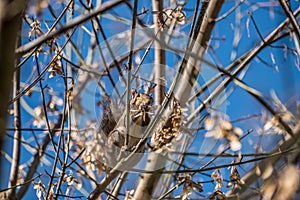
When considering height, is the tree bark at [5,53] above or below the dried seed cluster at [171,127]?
below

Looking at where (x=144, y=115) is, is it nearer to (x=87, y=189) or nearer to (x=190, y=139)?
(x=190, y=139)

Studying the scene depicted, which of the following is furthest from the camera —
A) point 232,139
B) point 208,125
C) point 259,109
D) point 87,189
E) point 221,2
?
point 87,189

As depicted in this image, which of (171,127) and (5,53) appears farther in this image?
(171,127)

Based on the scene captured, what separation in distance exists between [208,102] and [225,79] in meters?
0.11

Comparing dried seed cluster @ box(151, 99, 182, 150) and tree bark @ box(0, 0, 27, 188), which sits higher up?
dried seed cluster @ box(151, 99, 182, 150)

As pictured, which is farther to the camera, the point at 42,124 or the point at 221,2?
the point at 42,124

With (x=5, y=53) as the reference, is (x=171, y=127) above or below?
above

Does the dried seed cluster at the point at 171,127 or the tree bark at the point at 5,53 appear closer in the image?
the tree bark at the point at 5,53

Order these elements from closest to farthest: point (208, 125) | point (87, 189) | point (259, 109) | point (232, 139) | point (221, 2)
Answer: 1. point (232, 139)
2. point (208, 125)
3. point (259, 109)
4. point (221, 2)
5. point (87, 189)

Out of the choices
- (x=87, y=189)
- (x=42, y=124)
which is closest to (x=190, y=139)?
(x=87, y=189)

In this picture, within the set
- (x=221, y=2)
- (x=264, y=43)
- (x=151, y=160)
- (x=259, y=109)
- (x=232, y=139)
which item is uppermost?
(x=221, y=2)

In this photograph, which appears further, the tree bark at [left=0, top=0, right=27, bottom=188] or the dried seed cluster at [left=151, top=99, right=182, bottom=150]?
the dried seed cluster at [left=151, top=99, right=182, bottom=150]

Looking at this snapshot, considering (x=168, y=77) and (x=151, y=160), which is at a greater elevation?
(x=168, y=77)

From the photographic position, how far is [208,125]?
1582mm
